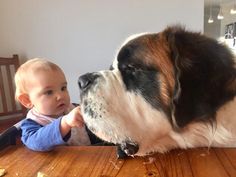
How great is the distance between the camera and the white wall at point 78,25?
2.60 m

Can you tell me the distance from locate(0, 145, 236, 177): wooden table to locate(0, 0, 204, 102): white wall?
192 cm

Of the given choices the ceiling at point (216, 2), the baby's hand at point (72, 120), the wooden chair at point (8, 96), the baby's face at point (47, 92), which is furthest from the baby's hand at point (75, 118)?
the ceiling at point (216, 2)

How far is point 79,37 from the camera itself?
2688 millimetres

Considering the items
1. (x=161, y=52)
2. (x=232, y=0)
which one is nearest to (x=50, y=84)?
(x=161, y=52)

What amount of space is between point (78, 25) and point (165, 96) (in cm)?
211

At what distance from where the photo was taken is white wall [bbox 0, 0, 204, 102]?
2.60m

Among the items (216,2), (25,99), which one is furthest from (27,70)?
(216,2)

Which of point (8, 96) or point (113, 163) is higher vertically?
point (113, 163)

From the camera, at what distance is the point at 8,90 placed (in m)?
2.68

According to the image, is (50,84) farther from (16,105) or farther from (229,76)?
(16,105)

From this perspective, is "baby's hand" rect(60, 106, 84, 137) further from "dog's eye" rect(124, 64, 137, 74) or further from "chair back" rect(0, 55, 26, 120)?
"chair back" rect(0, 55, 26, 120)

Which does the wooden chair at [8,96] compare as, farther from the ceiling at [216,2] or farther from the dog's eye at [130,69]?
the dog's eye at [130,69]

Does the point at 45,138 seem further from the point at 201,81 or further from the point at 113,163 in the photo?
the point at 201,81

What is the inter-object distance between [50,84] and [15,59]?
1710 millimetres
